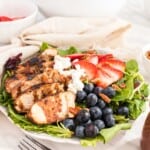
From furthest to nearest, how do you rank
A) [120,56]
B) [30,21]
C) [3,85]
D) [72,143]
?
[30,21] → [120,56] → [3,85] → [72,143]

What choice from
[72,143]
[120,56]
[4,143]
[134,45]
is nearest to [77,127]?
[72,143]

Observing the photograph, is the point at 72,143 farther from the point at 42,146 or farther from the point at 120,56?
the point at 120,56

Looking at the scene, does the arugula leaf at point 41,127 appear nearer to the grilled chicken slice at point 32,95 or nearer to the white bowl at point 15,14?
the grilled chicken slice at point 32,95

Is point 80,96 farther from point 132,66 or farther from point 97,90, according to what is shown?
point 132,66

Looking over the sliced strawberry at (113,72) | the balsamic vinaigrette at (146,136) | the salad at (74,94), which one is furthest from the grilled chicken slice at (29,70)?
the balsamic vinaigrette at (146,136)

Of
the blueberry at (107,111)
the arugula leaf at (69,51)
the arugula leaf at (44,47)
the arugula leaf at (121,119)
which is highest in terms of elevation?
the arugula leaf at (44,47)

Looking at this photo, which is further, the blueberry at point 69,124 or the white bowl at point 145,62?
the white bowl at point 145,62
